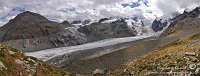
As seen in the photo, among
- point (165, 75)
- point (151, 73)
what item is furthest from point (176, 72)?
point (151, 73)

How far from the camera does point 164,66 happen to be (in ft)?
376

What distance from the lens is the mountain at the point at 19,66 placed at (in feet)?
141

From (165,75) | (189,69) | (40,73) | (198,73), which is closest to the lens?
(40,73)

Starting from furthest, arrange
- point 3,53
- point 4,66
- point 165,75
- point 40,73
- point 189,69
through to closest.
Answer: point 165,75 < point 189,69 < point 40,73 < point 3,53 < point 4,66

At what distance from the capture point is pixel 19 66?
46031mm

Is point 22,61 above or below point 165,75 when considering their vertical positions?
above

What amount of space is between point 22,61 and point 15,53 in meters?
2.70

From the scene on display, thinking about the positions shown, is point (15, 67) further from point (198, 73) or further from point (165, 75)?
point (165, 75)

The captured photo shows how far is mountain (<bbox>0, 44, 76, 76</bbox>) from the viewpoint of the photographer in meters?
43.0

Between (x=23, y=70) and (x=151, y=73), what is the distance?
70.6m

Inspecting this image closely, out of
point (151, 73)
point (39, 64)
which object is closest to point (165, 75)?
point (151, 73)

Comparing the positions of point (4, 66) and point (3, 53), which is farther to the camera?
point (3, 53)

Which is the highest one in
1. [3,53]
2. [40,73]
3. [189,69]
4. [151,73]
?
[3,53]

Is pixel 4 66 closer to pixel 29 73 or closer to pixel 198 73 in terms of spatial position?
pixel 29 73
